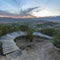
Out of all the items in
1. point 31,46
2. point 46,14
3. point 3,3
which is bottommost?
point 31,46

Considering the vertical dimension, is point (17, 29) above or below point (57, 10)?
below

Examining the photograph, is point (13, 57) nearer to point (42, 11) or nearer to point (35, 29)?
point (42, 11)

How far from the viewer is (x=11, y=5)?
9.12m

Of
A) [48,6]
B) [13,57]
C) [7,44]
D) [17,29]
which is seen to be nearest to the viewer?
[13,57]

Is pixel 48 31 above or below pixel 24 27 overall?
below

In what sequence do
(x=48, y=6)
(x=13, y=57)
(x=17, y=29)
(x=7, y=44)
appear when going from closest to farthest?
(x=13, y=57), (x=7, y=44), (x=48, y=6), (x=17, y=29)

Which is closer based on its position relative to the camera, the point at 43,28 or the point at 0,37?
the point at 0,37

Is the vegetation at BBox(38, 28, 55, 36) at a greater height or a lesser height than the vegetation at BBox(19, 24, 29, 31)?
lesser

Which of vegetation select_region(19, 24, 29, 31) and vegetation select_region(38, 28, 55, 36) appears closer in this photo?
vegetation select_region(19, 24, 29, 31)

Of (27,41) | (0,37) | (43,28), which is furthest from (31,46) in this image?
(43,28)

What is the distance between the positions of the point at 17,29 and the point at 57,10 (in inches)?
111

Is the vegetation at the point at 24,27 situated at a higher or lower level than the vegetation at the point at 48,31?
higher

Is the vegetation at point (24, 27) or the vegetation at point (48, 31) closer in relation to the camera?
the vegetation at point (24, 27)

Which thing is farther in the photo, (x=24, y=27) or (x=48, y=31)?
(x=48, y=31)
